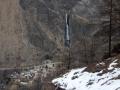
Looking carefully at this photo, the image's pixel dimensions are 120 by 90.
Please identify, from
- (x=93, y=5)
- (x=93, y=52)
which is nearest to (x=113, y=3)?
(x=93, y=5)

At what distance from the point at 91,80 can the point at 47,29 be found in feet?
23.0

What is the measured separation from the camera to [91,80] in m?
11.7

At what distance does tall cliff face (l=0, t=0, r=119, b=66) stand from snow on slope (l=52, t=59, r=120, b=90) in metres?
3.94

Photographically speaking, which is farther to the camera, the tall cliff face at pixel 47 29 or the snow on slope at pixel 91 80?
the tall cliff face at pixel 47 29

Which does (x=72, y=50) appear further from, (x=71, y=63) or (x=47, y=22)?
(x=47, y=22)

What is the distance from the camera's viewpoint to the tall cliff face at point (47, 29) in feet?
57.7

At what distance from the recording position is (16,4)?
18938 mm

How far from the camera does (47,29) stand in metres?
18.2

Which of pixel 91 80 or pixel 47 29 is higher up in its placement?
pixel 47 29

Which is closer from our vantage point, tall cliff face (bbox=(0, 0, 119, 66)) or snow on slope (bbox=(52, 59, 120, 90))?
snow on slope (bbox=(52, 59, 120, 90))

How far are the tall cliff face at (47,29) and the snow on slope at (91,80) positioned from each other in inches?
155

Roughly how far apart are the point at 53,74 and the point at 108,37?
3.11m

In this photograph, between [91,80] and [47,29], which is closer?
[91,80]

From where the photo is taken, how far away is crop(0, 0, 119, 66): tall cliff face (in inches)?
692
